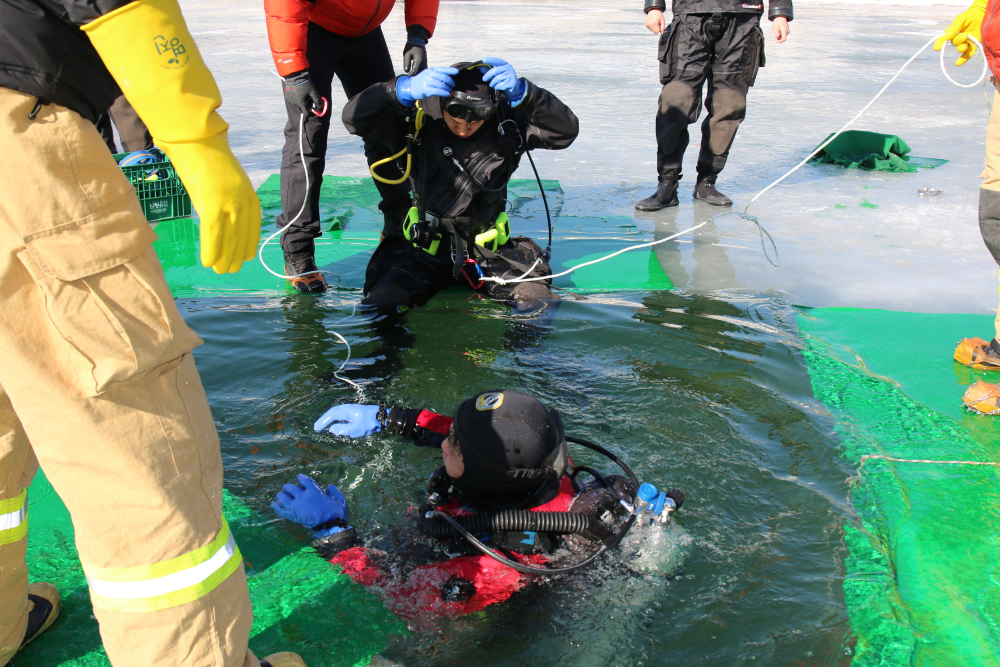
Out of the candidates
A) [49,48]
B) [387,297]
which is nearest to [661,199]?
[387,297]

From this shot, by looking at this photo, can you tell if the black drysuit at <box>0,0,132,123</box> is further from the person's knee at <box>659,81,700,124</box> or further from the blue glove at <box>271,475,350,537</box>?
the person's knee at <box>659,81,700,124</box>

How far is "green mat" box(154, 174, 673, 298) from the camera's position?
3998mm

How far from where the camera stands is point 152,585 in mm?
1178

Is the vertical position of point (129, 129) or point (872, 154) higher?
point (129, 129)

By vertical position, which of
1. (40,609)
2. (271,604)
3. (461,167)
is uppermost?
(461,167)

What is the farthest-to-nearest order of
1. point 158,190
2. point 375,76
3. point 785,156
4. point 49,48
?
1. point 785,156
2. point 158,190
3. point 375,76
4. point 49,48

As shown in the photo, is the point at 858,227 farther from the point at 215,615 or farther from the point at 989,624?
the point at 215,615

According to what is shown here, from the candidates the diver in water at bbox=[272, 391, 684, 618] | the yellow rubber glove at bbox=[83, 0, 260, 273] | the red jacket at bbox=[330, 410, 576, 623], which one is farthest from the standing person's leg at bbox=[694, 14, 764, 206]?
the yellow rubber glove at bbox=[83, 0, 260, 273]

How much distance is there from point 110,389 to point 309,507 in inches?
41.1

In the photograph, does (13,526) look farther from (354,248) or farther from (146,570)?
(354,248)

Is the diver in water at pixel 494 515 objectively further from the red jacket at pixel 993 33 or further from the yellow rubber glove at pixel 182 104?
the red jacket at pixel 993 33

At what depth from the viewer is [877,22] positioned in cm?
1803

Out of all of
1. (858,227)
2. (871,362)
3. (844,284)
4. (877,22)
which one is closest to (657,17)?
Answer: (858,227)

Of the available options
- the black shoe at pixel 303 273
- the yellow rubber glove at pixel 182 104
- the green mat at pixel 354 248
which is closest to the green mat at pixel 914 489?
the green mat at pixel 354 248
